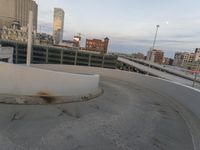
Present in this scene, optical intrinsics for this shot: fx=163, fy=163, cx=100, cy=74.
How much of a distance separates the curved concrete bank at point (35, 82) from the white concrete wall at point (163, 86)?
18.1 feet

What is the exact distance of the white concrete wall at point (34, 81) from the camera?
6.50m

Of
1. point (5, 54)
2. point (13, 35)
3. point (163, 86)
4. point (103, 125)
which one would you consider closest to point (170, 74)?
point (163, 86)

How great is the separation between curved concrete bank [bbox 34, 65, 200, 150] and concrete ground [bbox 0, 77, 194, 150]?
0.35m

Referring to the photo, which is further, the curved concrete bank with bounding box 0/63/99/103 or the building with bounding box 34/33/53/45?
the building with bounding box 34/33/53/45

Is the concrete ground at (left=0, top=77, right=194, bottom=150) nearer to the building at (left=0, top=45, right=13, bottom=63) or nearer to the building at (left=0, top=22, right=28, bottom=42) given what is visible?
the building at (left=0, top=45, right=13, bottom=63)

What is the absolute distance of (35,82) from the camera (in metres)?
6.80

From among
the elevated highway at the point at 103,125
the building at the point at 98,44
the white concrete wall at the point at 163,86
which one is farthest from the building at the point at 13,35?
the elevated highway at the point at 103,125

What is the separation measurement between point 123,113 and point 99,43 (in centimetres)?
12687

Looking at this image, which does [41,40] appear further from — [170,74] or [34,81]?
[34,81]

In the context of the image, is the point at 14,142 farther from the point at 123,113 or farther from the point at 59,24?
the point at 59,24

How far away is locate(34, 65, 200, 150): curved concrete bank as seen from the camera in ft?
22.2

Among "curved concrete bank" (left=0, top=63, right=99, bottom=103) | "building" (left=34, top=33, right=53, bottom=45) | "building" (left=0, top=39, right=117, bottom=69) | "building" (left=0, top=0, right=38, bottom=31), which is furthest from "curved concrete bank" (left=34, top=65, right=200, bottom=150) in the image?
"building" (left=34, top=33, right=53, bottom=45)

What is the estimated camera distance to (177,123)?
6625 mm

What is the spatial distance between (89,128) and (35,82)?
3167 mm
